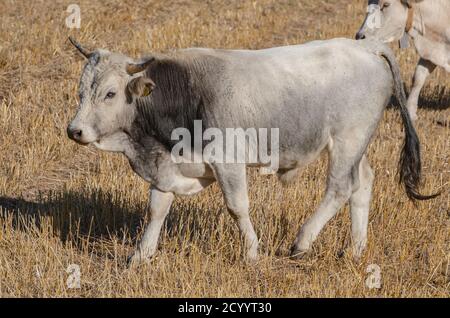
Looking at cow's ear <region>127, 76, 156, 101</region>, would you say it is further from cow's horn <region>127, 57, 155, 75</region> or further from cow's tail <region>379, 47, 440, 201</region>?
cow's tail <region>379, 47, 440, 201</region>

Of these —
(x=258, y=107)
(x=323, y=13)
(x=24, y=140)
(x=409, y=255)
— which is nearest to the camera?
(x=258, y=107)

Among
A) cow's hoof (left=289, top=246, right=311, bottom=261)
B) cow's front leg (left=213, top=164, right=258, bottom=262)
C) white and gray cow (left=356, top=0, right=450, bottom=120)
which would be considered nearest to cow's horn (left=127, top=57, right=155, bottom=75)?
cow's front leg (left=213, top=164, right=258, bottom=262)

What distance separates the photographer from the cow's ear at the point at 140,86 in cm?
560

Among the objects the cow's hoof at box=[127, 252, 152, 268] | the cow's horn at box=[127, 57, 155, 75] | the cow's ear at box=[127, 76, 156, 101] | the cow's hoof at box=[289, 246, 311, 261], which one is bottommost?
the cow's hoof at box=[289, 246, 311, 261]

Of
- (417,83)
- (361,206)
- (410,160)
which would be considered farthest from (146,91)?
(417,83)

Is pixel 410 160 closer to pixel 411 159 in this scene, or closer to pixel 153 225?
pixel 411 159

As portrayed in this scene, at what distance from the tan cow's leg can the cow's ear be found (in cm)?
502

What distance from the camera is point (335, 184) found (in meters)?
6.17

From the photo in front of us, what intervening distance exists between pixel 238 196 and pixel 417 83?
488 cm

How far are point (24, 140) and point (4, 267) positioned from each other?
2948mm

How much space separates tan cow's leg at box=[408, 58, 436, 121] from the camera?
1006 cm

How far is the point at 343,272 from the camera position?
5.95 meters
